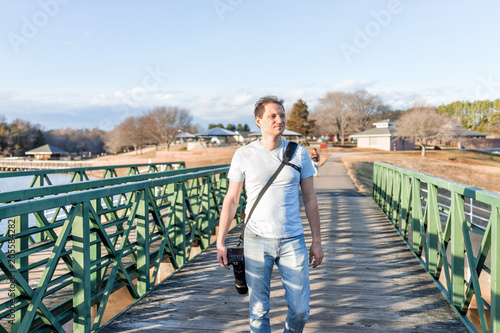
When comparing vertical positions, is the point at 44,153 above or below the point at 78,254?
above

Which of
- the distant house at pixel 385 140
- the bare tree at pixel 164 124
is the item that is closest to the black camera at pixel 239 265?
the distant house at pixel 385 140

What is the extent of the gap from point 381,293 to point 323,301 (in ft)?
2.18

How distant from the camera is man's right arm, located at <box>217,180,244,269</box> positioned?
224 cm

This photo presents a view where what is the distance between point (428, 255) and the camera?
405cm

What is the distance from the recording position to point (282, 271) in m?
2.18

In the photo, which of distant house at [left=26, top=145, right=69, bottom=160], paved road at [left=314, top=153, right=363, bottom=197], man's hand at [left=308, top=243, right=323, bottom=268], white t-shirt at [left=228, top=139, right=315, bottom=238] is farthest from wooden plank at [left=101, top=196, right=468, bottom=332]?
distant house at [left=26, top=145, right=69, bottom=160]

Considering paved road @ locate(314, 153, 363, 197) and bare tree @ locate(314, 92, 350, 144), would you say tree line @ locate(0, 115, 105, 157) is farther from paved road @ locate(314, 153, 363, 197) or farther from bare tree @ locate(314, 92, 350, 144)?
paved road @ locate(314, 153, 363, 197)

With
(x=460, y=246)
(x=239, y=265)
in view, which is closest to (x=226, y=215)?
(x=239, y=265)

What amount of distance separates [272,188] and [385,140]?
59.1 metres

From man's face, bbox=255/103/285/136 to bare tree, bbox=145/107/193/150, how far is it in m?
65.7

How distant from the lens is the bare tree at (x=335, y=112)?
7019cm

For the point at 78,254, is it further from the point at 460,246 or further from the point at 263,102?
the point at 460,246

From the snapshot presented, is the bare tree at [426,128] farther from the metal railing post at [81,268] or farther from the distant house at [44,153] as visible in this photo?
the distant house at [44,153]

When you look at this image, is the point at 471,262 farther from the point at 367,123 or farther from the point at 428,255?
the point at 367,123
